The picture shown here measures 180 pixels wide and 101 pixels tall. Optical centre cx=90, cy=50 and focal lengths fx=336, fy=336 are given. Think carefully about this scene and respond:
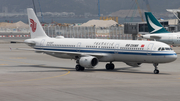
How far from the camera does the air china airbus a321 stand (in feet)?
129

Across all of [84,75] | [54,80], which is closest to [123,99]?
[54,80]

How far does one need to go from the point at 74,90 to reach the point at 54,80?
6.62 m

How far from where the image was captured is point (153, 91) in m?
27.8

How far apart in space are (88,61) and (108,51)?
3102 millimetres

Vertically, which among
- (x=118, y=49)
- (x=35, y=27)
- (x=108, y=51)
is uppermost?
(x=35, y=27)

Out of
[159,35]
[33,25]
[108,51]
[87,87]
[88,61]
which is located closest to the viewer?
[87,87]

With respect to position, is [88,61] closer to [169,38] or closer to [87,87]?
[87,87]

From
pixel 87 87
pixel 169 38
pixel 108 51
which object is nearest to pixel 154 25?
pixel 169 38

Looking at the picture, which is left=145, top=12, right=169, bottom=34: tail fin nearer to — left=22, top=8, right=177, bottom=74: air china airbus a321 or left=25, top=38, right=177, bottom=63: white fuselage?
left=22, top=8, right=177, bottom=74: air china airbus a321

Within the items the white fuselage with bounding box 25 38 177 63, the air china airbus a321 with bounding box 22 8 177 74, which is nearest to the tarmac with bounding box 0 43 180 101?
the air china airbus a321 with bounding box 22 8 177 74

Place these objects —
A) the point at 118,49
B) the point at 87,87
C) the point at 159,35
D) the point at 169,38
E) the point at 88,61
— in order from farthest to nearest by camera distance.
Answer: the point at 159,35 < the point at 169,38 < the point at 118,49 < the point at 88,61 < the point at 87,87

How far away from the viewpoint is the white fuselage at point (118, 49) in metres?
39.3

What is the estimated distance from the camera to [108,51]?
42.4m

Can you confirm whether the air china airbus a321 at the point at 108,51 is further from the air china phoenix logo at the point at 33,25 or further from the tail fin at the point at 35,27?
the air china phoenix logo at the point at 33,25
